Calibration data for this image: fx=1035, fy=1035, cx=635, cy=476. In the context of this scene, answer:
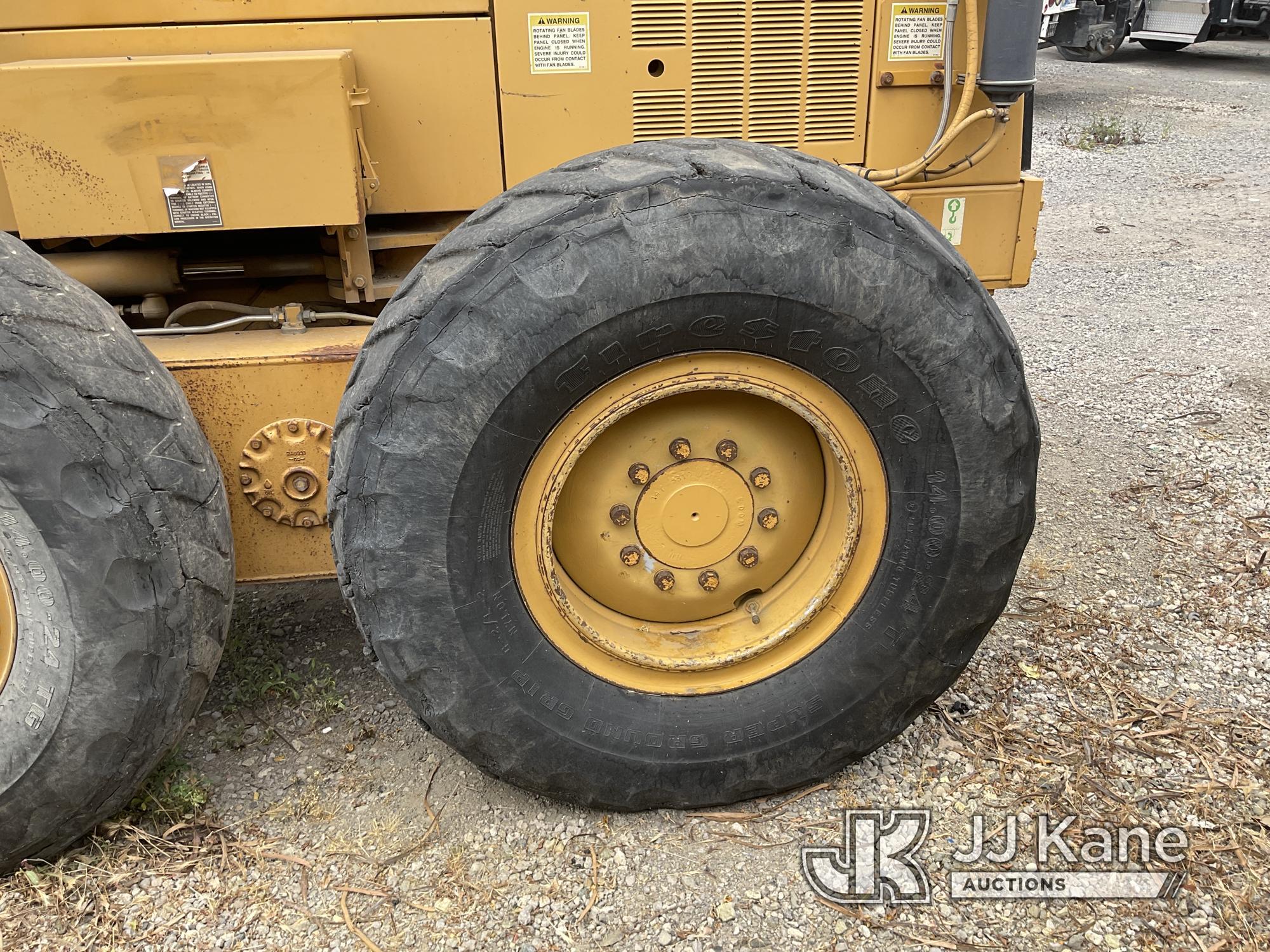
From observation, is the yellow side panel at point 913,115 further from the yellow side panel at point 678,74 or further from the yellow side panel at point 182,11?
the yellow side panel at point 182,11

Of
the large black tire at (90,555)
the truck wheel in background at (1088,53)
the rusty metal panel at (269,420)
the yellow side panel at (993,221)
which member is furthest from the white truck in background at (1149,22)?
the large black tire at (90,555)

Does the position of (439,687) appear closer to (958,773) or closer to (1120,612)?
(958,773)

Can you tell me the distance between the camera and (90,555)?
225cm

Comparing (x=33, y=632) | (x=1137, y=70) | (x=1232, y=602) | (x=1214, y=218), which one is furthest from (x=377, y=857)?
(x=1137, y=70)

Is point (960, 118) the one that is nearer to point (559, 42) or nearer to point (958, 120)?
point (958, 120)

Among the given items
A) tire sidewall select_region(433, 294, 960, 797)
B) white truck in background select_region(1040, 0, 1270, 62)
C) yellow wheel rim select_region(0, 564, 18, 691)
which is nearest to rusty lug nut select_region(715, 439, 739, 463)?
tire sidewall select_region(433, 294, 960, 797)

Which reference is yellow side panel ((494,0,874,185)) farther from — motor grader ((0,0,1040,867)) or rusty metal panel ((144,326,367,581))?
rusty metal panel ((144,326,367,581))

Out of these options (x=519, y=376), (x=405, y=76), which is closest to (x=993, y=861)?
(x=519, y=376)

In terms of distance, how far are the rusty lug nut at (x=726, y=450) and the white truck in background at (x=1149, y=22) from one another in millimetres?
15056

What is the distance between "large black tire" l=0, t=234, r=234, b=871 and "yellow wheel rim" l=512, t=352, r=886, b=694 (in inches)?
31.8

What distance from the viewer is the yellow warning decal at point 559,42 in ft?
9.54

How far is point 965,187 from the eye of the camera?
3.33 m

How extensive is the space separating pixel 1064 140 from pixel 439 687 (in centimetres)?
1204

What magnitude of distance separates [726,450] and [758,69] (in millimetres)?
1236
